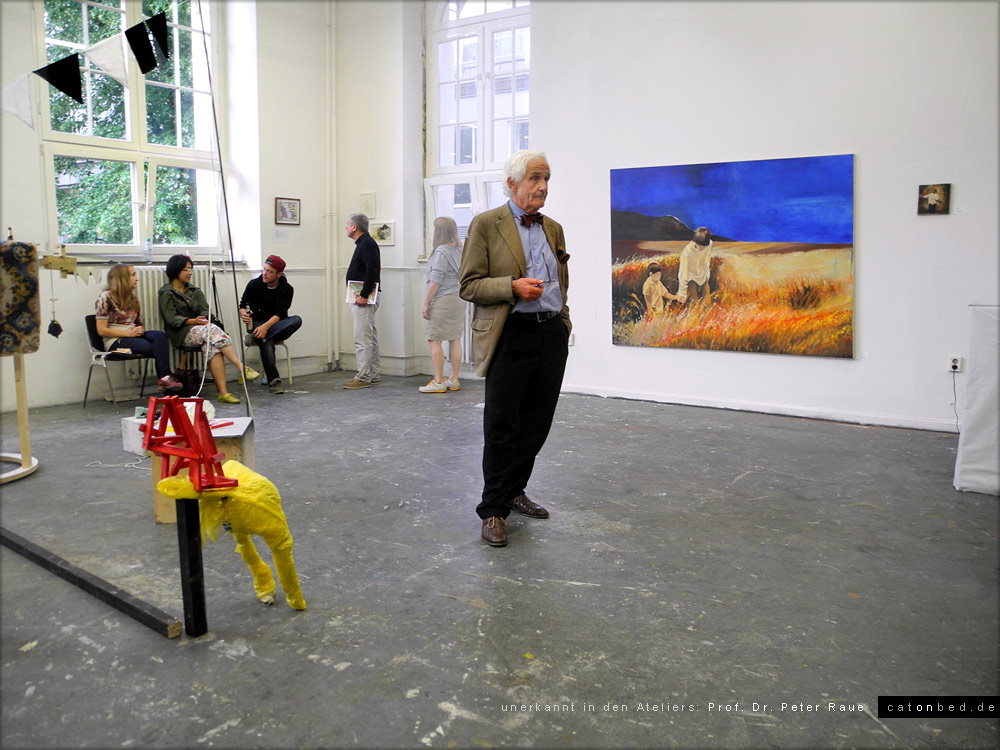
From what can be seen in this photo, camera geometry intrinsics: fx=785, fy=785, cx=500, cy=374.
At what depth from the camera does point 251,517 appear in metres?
2.29

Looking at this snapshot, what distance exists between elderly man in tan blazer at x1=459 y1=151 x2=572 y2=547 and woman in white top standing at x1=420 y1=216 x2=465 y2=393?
11.4 feet

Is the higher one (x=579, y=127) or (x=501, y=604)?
(x=579, y=127)

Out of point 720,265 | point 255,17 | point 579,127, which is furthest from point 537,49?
point 255,17

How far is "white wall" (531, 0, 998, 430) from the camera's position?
5066 millimetres

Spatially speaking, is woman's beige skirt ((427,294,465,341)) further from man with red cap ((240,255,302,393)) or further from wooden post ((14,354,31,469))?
wooden post ((14,354,31,469))

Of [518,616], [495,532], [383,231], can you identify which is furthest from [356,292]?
[518,616]

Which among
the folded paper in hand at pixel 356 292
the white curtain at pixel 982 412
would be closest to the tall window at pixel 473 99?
the folded paper in hand at pixel 356 292

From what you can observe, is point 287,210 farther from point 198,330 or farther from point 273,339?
point 198,330

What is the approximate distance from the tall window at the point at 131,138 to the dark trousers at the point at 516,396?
1.15m

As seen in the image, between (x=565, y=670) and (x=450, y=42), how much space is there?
6753 millimetres

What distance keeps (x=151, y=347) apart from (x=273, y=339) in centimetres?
105

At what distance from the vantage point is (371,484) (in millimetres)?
3947

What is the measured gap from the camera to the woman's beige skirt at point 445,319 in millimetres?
6789

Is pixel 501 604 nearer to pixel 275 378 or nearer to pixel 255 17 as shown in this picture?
pixel 255 17
